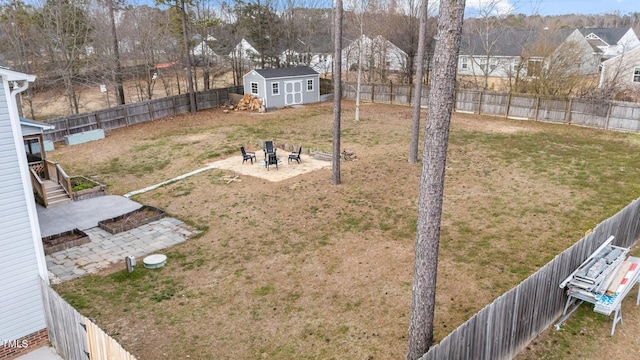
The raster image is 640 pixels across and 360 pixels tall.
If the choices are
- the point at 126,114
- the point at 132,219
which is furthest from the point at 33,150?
the point at 126,114

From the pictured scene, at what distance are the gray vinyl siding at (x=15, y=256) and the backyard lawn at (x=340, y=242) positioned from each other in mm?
1031

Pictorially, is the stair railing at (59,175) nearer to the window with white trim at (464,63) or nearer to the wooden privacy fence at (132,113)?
the wooden privacy fence at (132,113)

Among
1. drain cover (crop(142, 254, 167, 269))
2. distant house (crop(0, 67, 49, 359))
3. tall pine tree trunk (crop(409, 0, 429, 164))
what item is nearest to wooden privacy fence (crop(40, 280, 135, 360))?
distant house (crop(0, 67, 49, 359))

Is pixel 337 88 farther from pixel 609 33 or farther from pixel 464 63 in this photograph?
pixel 609 33

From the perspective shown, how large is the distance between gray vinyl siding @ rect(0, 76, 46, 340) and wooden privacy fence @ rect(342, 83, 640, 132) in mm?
24468

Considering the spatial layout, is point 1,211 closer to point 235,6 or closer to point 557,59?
point 557,59

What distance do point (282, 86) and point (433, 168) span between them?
82.4ft

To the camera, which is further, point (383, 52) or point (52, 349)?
point (383, 52)

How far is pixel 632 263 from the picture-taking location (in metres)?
8.15

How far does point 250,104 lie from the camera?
28.7 m

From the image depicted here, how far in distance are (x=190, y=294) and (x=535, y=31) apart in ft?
124

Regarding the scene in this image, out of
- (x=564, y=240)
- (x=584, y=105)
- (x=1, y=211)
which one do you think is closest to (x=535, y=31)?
(x=584, y=105)

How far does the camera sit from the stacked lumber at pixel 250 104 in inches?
1114

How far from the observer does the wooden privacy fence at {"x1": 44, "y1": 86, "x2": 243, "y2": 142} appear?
21.3 m
